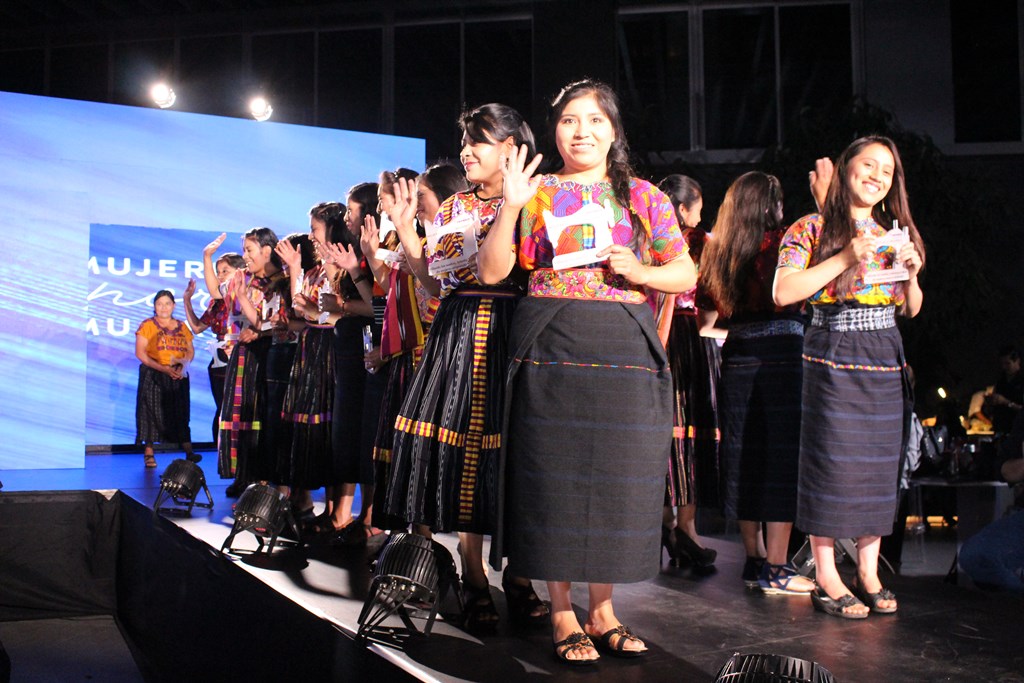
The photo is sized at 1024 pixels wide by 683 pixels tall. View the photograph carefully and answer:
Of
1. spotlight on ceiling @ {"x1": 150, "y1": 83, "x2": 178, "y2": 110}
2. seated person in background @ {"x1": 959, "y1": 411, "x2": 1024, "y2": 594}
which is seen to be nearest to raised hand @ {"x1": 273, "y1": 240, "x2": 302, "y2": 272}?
seated person in background @ {"x1": 959, "y1": 411, "x2": 1024, "y2": 594}

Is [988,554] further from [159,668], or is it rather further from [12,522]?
[12,522]

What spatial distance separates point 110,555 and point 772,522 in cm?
342

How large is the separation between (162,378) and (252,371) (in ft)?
10.1

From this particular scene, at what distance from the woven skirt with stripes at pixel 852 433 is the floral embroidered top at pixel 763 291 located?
39cm

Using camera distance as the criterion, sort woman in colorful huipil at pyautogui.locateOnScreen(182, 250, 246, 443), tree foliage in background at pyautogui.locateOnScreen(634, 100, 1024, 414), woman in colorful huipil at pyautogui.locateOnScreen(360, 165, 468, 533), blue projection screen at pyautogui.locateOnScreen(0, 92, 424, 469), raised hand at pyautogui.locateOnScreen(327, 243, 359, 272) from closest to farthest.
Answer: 1. woman in colorful huipil at pyautogui.locateOnScreen(360, 165, 468, 533)
2. raised hand at pyautogui.locateOnScreen(327, 243, 359, 272)
3. woman in colorful huipil at pyautogui.locateOnScreen(182, 250, 246, 443)
4. blue projection screen at pyautogui.locateOnScreen(0, 92, 424, 469)
5. tree foliage in background at pyautogui.locateOnScreen(634, 100, 1024, 414)

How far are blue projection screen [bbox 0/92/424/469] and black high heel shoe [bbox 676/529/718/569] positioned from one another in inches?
191

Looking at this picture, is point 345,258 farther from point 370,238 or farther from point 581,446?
point 581,446

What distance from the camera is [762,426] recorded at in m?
3.42

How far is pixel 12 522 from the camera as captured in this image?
4.77 metres

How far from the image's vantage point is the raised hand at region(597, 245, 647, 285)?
221 centimetres

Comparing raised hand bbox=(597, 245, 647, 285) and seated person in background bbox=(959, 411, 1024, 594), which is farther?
seated person in background bbox=(959, 411, 1024, 594)

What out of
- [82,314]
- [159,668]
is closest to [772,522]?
[159,668]

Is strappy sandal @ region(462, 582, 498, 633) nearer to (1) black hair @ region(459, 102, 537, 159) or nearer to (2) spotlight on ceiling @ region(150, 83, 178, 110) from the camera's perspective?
(1) black hair @ region(459, 102, 537, 159)

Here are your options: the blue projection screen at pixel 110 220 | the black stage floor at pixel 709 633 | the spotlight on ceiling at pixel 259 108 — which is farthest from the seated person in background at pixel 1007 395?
the spotlight on ceiling at pixel 259 108
